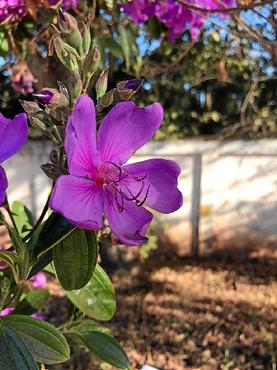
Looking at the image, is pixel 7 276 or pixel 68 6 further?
pixel 68 6

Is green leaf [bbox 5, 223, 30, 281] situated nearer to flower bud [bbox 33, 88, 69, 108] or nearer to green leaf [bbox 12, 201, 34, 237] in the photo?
flower bud [bbox 33, 88, 69, 108]

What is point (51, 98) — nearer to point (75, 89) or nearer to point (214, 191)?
point (75, 89)

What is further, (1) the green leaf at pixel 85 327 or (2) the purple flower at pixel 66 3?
(2) the purple flower at pixel 66 3

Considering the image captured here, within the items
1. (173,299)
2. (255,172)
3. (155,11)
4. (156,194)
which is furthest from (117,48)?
(255,172)

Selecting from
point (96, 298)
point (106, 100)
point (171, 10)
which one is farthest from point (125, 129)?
point (171, 10)

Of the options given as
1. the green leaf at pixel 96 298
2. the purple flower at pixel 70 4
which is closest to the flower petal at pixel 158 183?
the green leaf at pixel 96 298

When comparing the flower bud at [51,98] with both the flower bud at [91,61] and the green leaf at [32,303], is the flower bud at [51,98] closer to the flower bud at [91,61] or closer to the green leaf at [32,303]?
the flower bud at [91,61]

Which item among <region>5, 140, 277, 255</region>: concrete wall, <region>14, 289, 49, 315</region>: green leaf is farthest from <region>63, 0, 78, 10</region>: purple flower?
<region>5, 140, 277, 255</region>: concrete wall

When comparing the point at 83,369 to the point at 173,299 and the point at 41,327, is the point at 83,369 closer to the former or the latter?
the point at 173,299
